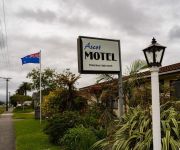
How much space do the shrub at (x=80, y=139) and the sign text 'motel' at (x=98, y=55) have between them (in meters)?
2.18

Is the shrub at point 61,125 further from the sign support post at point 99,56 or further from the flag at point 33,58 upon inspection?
the flag at point 33,58

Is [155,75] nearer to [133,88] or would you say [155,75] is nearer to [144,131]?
[144,131]

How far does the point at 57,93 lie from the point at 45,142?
15.8ft

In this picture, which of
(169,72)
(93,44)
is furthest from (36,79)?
(93,44)

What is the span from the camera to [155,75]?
6.32m

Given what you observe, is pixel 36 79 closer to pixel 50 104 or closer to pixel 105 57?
pixel 50 104

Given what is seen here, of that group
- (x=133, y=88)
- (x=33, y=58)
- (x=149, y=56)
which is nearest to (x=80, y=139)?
(x=133, y=88)

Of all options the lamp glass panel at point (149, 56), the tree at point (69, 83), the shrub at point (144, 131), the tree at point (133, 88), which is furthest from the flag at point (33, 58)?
the lamp glass panel at point (149, 56)

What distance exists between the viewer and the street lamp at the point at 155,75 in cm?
630

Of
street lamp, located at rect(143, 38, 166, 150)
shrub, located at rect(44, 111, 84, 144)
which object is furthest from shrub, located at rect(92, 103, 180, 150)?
shrub, located at rect(44, 111, 84, 144)

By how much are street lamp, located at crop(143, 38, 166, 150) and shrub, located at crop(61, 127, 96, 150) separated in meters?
5.14

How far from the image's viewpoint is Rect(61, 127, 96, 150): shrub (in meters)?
11.4

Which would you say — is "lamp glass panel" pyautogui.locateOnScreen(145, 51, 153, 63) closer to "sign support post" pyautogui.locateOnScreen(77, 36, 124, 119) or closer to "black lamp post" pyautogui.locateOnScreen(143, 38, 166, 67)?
"black lamp post" pyautogui.locateOnScreen(143, 38, 166, 67)

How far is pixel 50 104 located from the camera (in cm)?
2181
